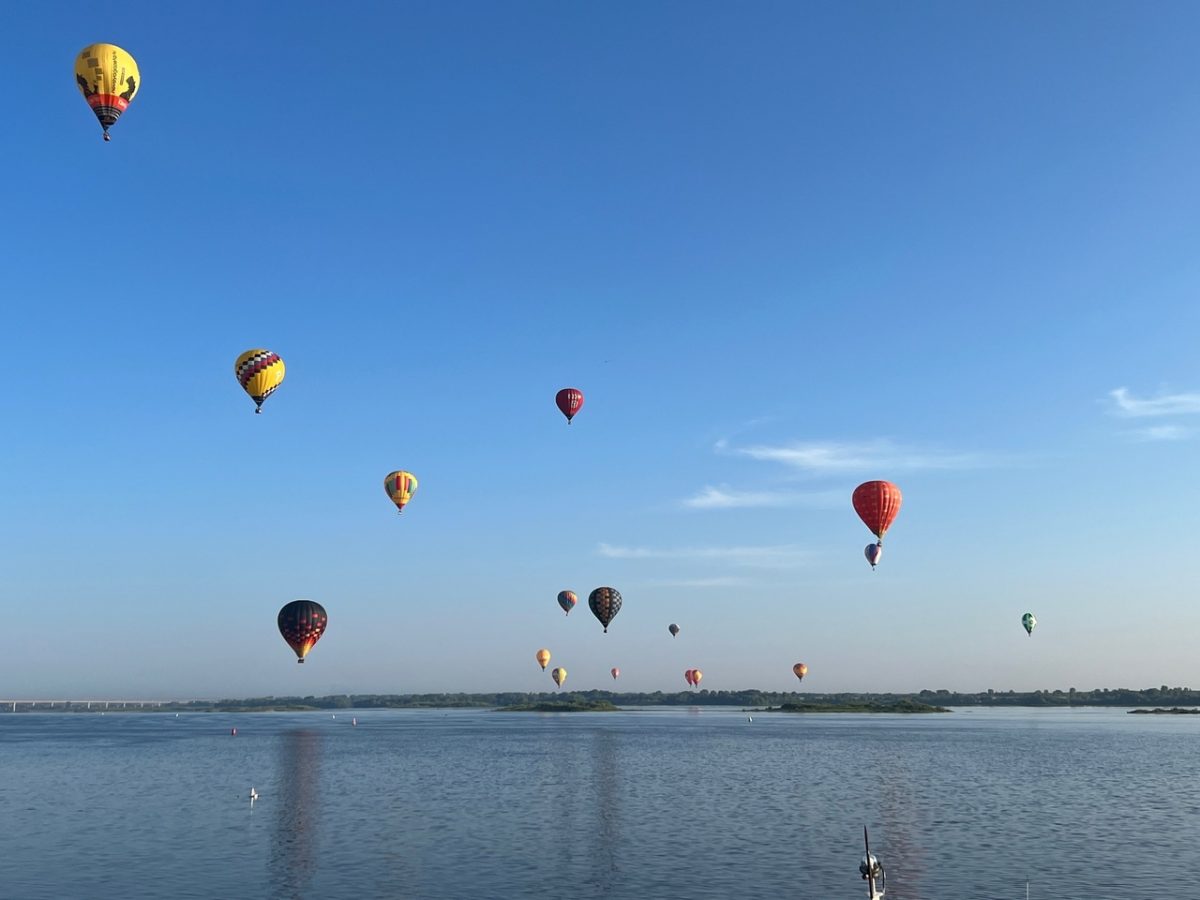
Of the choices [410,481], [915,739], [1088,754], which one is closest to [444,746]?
[410,481]

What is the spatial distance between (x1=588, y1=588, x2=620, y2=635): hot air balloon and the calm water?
33.6 m

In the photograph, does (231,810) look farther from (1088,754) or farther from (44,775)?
(1088,754)

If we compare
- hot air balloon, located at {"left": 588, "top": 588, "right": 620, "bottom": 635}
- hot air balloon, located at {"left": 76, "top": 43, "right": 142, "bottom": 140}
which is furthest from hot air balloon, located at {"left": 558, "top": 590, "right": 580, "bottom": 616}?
hot air balloon, located at {"left": 76, "top": 43, "right": 142, "bottom": 140}

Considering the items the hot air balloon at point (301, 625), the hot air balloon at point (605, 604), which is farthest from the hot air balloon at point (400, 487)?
the hot air balloon at point (605, 604)

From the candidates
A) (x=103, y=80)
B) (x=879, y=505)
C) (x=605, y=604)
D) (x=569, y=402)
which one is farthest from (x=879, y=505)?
(x=103, y=80)

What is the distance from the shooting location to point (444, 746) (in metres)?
118

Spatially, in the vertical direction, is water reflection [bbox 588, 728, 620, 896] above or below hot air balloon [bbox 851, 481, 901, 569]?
below

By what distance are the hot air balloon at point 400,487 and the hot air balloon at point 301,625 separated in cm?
1240

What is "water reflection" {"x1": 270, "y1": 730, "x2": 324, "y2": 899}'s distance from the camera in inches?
1297

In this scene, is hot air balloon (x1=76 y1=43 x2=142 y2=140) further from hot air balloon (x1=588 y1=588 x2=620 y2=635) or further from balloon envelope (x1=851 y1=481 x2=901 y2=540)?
hot air balloon (x1=588 y1=588 x2=620 y2=635)

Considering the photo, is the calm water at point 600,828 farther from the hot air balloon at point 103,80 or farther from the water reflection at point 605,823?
the hot air balloon at point 103,80

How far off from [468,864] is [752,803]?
73.1ft

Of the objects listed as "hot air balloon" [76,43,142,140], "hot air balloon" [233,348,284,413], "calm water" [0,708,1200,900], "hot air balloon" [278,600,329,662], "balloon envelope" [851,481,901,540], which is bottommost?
"calm water" [0,708,1200,900]

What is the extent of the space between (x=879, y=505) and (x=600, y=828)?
4479cm
